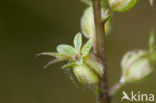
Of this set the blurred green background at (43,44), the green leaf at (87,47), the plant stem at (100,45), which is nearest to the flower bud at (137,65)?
the plant stem at (100,45)

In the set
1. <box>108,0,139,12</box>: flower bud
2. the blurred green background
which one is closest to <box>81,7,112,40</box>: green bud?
<box>108,0,139,12</box>: flower bud

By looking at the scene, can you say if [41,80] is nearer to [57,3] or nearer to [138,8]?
[57,3]

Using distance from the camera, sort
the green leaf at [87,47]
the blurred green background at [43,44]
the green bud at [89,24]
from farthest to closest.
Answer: the blurred green background at [43,44] → the green bud at [89,24] → the green leaf at [87,47]

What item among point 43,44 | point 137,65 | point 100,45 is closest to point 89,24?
point 100,45

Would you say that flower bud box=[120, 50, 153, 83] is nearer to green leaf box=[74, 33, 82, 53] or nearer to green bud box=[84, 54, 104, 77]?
green bud box=[84, 54, 104, 77]

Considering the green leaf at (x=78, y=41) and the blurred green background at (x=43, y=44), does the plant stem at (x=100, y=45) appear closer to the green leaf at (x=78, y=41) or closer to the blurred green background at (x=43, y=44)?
the green leaf at (x=78, y=41)
